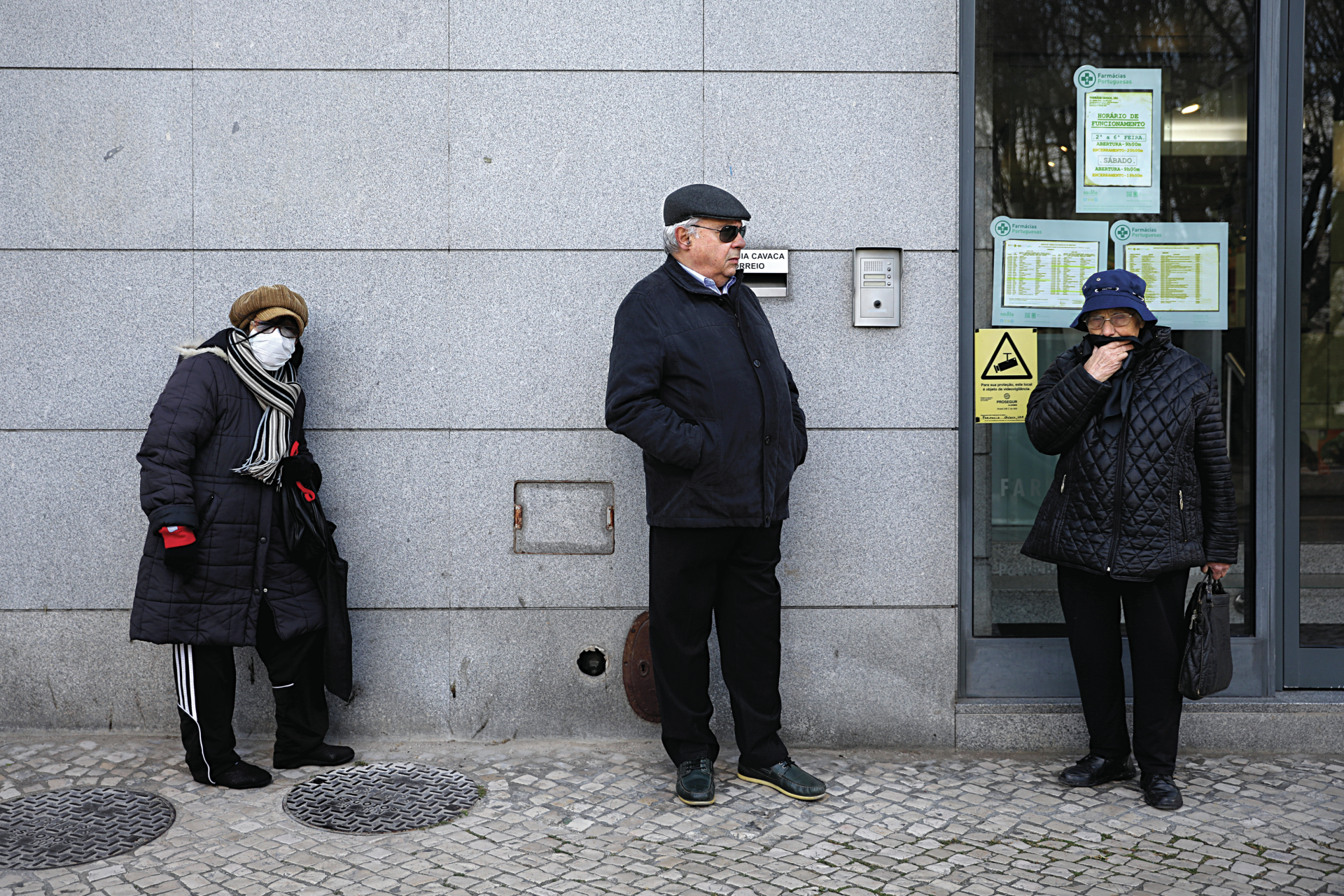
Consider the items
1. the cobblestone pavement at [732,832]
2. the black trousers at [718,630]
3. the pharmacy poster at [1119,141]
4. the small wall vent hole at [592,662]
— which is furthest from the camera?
→ the pharmacy poster at [1119,141]

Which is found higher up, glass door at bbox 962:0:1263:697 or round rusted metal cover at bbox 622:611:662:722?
glass door at bbox 962:0:1263:697

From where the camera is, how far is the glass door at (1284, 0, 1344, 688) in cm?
452

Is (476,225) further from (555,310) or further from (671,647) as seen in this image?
(671,647)

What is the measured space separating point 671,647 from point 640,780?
1.84 feet

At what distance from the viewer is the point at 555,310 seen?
14.4ft

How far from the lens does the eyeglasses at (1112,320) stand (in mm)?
3818

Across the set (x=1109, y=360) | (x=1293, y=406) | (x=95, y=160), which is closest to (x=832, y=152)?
(x=1109, y=360)

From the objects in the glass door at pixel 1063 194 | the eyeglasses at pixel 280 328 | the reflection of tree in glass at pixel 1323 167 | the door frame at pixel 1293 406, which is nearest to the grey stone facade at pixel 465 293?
the glass door at pixel 1063 194

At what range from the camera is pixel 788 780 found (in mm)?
3869

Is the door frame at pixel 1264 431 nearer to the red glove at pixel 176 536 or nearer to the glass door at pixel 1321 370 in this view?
the glass door at pixel 1321 370

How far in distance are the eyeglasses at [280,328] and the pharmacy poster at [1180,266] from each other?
134 inches

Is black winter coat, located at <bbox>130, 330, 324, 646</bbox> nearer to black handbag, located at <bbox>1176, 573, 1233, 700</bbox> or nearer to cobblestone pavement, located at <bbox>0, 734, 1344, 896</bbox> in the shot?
cobblestone pavement, located at <bbox>0, 734, 1344, 896</bbox>

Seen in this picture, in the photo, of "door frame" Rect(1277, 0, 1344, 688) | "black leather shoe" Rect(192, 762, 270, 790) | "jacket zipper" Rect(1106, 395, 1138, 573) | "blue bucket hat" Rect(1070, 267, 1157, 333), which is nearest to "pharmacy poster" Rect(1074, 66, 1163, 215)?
"door frame" Rect(1277, 0, 1344, 688)

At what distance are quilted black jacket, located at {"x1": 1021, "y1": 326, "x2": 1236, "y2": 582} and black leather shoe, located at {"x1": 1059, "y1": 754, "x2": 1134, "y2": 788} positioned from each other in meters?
0.77
